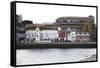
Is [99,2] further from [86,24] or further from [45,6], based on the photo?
[45,6]

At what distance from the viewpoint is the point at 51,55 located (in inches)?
85.4

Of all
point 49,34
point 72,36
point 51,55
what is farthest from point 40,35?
point 72,36

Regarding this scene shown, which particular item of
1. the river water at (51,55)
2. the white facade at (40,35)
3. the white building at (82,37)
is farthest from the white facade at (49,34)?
the white building at (82,37)

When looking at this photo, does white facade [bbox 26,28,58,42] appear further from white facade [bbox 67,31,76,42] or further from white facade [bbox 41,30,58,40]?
white facade [bbox 67,31,76,42]

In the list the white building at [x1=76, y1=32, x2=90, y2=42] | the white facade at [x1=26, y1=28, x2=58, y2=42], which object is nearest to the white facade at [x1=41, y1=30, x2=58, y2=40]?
the white facade at [x1=26, y1=28, x2=58, y2=42]

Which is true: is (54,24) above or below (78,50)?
above

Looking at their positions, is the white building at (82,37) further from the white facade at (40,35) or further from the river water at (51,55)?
the white facade at (40,35)

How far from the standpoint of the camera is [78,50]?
229cm

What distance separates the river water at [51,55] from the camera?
2057mm

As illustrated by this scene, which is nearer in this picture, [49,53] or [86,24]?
[49,53]

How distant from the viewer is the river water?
2057 millimetres

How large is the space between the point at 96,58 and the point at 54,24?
517mm

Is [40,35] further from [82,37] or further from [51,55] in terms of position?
[82,37]
